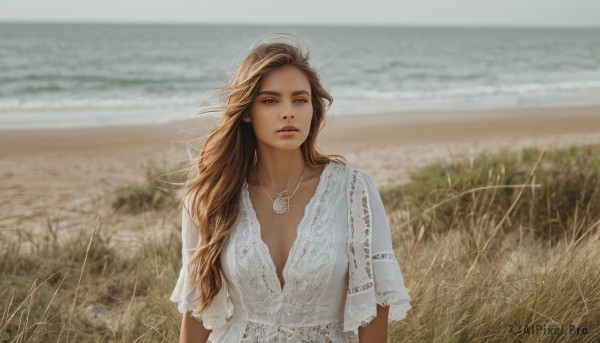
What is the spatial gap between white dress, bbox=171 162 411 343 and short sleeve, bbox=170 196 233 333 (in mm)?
93

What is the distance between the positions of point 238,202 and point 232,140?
26 cm

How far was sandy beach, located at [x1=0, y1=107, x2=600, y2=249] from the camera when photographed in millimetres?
7551

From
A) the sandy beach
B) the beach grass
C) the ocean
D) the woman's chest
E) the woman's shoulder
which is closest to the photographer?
the woman's chest

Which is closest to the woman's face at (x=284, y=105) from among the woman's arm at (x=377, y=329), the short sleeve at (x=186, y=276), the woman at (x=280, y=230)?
the woman at (x=280, y=230)

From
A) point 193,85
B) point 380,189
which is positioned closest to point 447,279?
point 380,189

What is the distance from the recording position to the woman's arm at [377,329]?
2.33m

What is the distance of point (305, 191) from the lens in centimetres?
250

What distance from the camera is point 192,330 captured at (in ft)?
8.51

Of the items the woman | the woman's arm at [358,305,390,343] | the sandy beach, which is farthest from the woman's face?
the sandy beach

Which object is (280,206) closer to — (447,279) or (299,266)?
(299,266)

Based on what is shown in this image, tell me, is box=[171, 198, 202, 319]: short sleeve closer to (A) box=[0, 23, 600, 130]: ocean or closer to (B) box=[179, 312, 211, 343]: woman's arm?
(B) box=[179, 312, 211, 343]: woman's arm

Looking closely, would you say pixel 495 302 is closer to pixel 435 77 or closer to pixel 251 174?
pixel 251 174

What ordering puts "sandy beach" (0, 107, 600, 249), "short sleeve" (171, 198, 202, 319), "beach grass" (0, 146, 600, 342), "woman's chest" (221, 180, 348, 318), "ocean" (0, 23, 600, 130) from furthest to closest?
"ocean" (0, 23, 600, 130), "sandy beach" (0, 107, 600, 249), "beach grass" (0, 146, 600, 342), "short sleeve" (171, 198, 202, 319), "woman's chest" (221, 180, 348, 318)

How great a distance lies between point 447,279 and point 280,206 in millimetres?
1513
